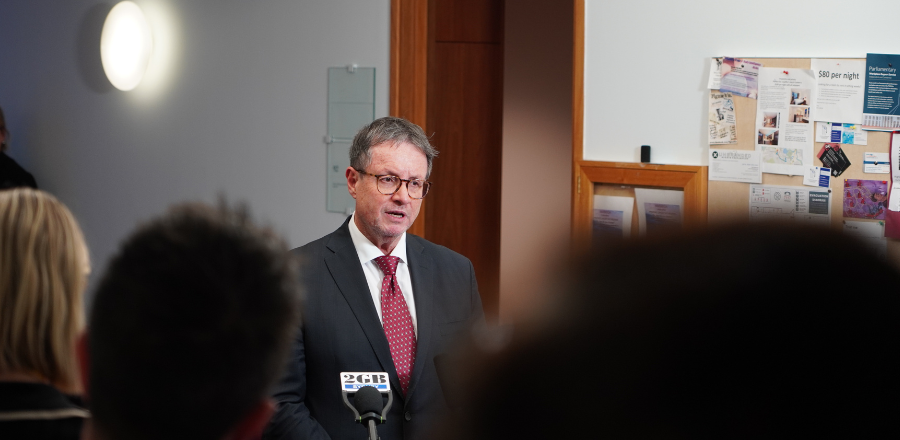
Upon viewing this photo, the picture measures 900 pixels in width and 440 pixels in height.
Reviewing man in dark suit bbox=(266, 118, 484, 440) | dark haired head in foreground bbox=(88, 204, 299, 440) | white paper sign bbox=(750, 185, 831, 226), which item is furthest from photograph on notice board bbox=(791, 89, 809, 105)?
dark haired head in foreground bbox=(88, 204, 299, 440)

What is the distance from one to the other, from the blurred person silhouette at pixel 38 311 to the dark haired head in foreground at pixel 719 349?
1067mm

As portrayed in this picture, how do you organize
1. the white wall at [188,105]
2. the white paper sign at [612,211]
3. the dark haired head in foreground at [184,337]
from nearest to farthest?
the dark haired head in foreground at [184,337] < the white paper sign at [612,211] < the white wall at [188,105]

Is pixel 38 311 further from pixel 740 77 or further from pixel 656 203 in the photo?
pixel 740 77

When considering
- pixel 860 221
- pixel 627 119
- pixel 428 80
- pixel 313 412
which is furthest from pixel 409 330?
pixel 428 80

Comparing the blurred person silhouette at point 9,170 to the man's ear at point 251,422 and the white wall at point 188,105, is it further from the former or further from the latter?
the man's ear at point 251,422

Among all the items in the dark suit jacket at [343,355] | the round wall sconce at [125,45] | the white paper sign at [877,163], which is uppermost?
the round wall sconce at [125,45]

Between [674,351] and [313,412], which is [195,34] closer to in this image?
[313,412]

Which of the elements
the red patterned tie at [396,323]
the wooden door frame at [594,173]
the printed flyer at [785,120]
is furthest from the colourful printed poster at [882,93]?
the red patterned tie at [396,323]

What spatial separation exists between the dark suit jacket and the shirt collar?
0.12ft

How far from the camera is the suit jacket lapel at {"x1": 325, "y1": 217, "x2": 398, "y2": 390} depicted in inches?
81.4

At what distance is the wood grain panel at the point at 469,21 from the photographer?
420 centimetres

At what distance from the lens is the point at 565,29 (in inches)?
176

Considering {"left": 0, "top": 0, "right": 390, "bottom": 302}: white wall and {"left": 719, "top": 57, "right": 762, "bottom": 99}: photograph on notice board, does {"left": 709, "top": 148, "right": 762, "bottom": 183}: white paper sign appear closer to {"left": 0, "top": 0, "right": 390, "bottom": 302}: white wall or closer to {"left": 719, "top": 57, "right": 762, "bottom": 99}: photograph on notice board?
{"left": 719, "top": 57, "right": 762, "bottom": 99}: photograph on notice board

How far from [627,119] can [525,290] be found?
118 inches
